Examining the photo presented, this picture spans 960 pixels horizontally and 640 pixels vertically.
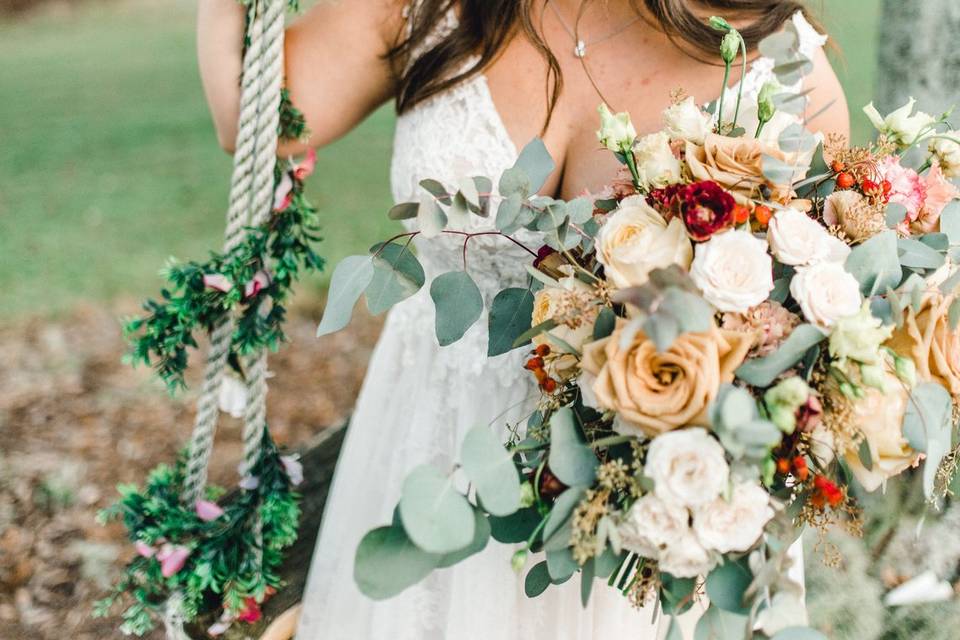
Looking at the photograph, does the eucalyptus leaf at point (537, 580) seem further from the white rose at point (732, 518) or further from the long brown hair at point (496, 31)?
the long brown hair at point (496, 31)

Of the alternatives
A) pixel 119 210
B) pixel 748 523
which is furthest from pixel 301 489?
pixel 119 210

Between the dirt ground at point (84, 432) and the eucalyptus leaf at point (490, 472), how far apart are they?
1635 mm

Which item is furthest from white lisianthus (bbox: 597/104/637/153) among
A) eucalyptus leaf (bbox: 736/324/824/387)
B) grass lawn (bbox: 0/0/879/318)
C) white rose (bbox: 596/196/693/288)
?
grass lawn (bbox: 0/0/879/318)

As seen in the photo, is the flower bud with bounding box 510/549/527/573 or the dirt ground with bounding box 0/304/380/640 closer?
the flower bud with bounding box 510/549/527/573

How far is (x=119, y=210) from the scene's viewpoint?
18.2 feet

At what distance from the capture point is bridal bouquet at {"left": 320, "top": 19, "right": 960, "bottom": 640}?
2.80ft

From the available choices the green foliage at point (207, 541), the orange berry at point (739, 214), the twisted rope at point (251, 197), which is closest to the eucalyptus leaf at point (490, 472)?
the orange berry at point (739, 214)

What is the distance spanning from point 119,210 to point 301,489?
13.9ft

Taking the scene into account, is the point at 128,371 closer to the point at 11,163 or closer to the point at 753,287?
the point at 753,287

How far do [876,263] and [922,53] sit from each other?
1.34 meters

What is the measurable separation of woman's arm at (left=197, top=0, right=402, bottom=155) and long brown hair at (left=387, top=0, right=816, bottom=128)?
53mm

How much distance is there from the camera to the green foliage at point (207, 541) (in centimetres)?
156

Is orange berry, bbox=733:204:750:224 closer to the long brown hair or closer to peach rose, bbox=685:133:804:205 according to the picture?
peach rose, bbox=685:133:804:205

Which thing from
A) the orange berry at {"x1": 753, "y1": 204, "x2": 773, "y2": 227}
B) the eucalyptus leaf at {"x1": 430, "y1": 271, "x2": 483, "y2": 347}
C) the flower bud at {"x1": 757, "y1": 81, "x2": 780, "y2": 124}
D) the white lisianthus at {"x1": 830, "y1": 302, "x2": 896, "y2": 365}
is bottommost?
the eucalyptus leaf at {"x1": 430, "y1": 271, "x2": 483, "y2": 347}
